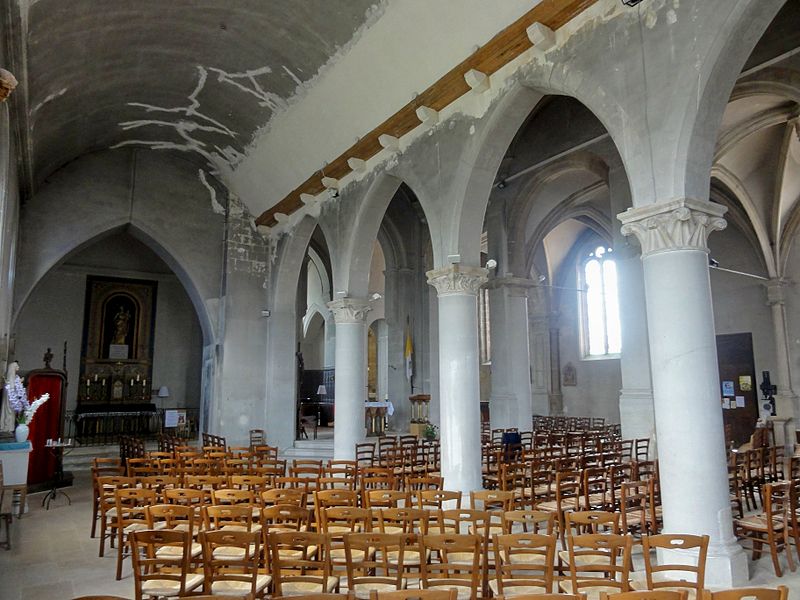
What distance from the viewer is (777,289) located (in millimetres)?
15578

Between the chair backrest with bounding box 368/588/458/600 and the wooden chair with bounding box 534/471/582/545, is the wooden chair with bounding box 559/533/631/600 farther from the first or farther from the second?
the wooden chair with bounding box 534/471/582/545

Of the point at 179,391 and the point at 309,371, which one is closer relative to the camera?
the point at 179,391

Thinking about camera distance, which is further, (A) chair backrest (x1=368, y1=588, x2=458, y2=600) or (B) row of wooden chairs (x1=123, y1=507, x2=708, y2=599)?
(B) row of wooden chairs (x1=123, y1=507, x2=708, y2=599)

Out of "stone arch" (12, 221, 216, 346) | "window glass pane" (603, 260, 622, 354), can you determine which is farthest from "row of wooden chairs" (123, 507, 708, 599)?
"window glass pane" (603, 260, 622, 354)

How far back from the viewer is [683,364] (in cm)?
543

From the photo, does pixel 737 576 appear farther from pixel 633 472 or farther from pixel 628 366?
pixel 628 366

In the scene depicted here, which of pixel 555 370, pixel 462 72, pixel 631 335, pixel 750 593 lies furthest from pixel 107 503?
pixel 555 370

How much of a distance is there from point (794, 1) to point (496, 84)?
5051 millimetres

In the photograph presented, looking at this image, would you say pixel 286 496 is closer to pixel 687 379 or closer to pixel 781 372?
pixel 687 379

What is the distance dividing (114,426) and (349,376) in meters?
10.4

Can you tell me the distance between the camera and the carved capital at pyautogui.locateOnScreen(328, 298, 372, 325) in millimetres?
11617

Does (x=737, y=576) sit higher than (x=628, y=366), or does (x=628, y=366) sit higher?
(x=628, y=366)

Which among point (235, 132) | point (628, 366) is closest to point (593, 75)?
point (628, 366)

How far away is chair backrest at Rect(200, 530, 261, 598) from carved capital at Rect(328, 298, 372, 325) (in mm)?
7465
